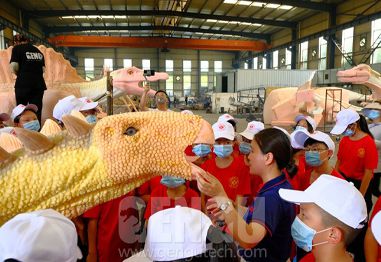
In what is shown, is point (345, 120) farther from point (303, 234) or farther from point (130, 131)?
point (130, 131)

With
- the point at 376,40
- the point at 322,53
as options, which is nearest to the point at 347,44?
the point at 322,53

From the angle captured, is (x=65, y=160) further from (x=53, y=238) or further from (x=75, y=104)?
(x=75, y=104)

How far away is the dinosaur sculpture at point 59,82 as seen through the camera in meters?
4.39

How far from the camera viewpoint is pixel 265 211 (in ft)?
5.76

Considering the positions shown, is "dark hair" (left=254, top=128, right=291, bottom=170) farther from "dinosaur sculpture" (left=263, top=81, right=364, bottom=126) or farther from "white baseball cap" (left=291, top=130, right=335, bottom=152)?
"dinosaur sculpture" (left=263, top=81, right=364, bottom=126)

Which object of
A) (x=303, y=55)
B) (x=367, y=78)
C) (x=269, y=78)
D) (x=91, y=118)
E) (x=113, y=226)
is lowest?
(x=113, y=226)

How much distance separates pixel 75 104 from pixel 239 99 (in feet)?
54.5

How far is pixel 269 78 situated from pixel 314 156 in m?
16.8

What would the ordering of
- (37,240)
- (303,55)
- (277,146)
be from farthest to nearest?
(303,55), (277,146), (37,240)

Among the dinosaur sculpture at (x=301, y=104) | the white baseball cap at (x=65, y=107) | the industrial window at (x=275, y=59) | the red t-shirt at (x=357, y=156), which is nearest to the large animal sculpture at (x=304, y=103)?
the dinosaur sculpture at (x=301, y=104)

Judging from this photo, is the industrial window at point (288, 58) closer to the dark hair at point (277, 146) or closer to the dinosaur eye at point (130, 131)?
the dark hair at point (277, 146)

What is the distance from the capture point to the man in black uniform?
12.1 feet

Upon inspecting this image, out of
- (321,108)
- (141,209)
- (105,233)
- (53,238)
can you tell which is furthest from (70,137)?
(321,108)

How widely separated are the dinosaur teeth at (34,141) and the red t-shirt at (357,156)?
120 inches
